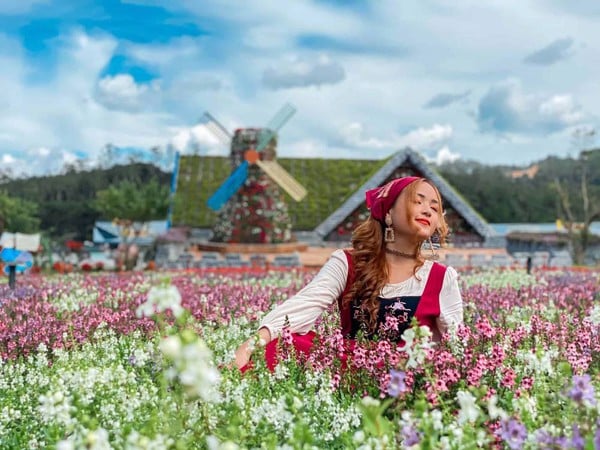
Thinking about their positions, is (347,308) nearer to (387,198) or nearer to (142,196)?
(387,198)

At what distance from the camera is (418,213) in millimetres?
5062

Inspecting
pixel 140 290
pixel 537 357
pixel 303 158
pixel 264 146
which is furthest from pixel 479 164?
pixel 537 357

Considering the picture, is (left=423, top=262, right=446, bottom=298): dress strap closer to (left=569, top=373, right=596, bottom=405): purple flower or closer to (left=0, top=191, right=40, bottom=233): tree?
(left=569, top=373, right=596, bottom=405): purple flower

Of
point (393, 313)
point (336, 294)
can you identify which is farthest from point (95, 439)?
point (336, 294)

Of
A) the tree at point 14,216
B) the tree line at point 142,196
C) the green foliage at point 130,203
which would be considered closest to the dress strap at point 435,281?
the tree line at point 142,196

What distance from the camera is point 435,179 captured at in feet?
85.8

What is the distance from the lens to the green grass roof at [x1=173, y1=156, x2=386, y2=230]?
92.9 feet

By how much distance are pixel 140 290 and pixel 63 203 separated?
54319 mm

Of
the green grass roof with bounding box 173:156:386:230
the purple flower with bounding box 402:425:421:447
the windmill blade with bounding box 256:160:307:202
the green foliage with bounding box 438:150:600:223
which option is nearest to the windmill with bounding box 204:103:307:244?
the windmill blade with bounding box 256:160:307:202

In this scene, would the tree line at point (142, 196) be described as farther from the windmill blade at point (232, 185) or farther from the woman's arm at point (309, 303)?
the woman's arm at point (309, 303)

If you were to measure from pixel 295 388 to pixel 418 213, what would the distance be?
170 cm

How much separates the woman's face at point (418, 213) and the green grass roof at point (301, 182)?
73.8 ft

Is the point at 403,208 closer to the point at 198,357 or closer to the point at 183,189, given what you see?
the point at 198,357

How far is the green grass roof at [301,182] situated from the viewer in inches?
1115
